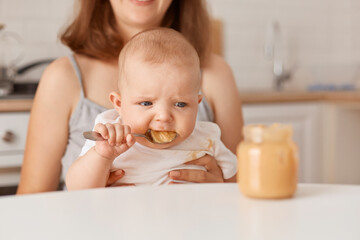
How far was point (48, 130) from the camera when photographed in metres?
1.37

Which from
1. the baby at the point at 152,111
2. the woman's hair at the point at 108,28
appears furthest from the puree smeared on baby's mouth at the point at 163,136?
the woman's hair at the point at 108,28

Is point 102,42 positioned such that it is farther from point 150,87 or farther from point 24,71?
point 24,71

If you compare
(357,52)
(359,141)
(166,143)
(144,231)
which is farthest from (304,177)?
(144,231)

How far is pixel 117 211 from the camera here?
0.65 m

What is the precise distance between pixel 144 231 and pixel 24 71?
6.65 feet

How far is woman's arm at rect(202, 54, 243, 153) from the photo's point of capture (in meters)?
1.48

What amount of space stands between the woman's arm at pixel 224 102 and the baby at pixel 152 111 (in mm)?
331

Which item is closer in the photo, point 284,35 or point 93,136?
point 93,136

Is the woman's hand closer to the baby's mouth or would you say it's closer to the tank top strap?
the baby's mouth

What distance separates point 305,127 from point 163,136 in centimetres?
159

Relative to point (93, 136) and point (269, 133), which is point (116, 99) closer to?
point (93, 136)

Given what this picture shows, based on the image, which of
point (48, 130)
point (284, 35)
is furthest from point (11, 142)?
point (284, 35)

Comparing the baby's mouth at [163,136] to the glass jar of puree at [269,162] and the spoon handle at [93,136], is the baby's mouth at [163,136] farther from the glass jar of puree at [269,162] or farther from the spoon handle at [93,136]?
the glass jar of puree at [269,162]

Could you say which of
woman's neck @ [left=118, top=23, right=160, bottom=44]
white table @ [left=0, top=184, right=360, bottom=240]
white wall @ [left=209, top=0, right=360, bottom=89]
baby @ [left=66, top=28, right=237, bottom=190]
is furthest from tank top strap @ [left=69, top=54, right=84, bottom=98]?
white wall @ [left=209, top=0, right=360, bottom=89]
